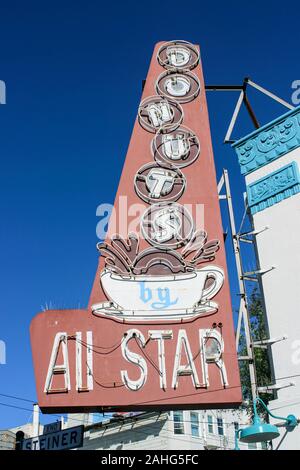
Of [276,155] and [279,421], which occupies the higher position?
[276,155]

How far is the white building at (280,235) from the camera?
15180mm

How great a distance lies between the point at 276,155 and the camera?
17938mm

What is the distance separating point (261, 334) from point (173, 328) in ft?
24.3

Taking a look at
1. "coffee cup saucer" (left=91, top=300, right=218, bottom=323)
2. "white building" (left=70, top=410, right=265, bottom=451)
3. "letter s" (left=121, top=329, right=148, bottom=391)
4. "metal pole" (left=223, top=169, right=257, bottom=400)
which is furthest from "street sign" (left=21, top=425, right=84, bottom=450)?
"white building" (left=70, top=410, right=265, bottom=451)

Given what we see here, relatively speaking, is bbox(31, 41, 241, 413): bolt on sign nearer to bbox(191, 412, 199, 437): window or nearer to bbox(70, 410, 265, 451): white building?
bbox(70, 410, 265, 451): white building

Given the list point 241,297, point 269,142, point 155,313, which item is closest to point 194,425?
point 241,297

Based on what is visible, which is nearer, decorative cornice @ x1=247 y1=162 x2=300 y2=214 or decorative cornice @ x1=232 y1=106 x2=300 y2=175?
decorative cornice @ x1=247 y1=162 x2=300 y2=214

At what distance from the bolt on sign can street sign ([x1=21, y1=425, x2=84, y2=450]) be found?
948mm

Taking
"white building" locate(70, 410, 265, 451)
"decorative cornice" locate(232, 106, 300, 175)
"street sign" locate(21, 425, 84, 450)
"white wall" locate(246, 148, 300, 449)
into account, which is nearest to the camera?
"white wall" locate(246, 148, 300, 449)

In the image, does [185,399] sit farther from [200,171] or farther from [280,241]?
[200,171]

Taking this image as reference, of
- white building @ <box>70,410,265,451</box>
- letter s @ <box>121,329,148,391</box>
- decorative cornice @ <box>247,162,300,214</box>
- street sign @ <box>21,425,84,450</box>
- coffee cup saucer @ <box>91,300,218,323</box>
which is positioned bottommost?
street sign @ <box>21,425,84,450</box>

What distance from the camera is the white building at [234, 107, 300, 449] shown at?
15.2 meters

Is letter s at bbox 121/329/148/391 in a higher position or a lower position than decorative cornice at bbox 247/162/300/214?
lower
